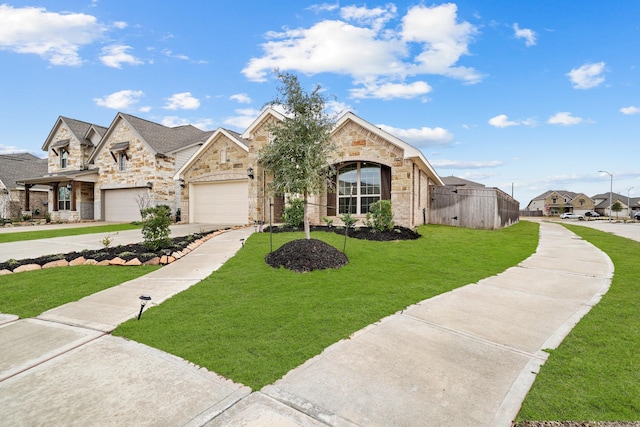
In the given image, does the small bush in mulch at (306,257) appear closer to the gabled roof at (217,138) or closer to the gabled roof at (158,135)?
the gabled roof at (217,138)

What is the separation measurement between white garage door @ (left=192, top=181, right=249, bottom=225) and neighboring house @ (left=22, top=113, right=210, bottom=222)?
13.1 ft

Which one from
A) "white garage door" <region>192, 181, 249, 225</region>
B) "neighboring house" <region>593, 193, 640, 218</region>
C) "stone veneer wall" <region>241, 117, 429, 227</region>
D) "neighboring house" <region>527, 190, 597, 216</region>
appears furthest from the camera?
"neighboring house" <region>527, 190, 597, 216</region>

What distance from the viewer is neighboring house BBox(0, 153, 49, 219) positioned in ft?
89.7

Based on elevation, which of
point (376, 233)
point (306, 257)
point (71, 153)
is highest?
point (71, 153)

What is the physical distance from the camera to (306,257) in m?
6.81

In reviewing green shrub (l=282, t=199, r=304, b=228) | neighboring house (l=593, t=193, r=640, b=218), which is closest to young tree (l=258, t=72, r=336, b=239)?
green shrub (l=282, t=199, r=304, b=228)

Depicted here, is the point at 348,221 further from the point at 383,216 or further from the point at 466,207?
the point at 466,207

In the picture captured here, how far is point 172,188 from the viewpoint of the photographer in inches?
862

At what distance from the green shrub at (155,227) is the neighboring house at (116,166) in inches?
550

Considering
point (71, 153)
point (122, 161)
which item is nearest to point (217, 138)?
point (122, 161)

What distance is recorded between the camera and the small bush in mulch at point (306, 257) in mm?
6629

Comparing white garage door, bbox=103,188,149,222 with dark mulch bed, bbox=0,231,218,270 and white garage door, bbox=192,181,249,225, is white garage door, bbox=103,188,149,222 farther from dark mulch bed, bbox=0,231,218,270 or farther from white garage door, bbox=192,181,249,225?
dark mulch bed, bbox=0,231,218,270

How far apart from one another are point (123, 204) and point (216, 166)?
9673 mm

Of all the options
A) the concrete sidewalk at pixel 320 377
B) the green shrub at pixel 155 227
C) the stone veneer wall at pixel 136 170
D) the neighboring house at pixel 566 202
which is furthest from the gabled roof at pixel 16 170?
the neighboring house at pixel 566 202
